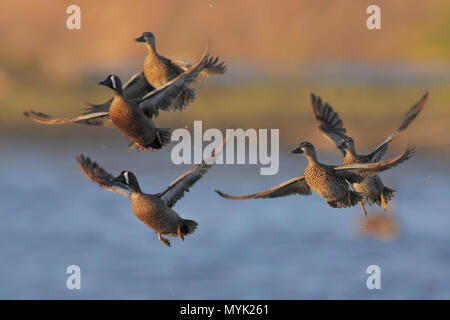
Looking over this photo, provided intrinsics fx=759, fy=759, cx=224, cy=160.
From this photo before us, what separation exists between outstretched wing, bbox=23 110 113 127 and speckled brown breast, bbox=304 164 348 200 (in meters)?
2.36

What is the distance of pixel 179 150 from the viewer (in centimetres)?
885

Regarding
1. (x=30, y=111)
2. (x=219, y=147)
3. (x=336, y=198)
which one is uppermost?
(x=30, y=111)

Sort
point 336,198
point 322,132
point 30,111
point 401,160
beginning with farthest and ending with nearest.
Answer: point 322,132
point 30,111
point 336,198
point 401,160

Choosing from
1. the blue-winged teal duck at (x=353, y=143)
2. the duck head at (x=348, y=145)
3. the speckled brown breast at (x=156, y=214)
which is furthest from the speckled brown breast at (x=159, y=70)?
the duck head at (x=348, y=145)

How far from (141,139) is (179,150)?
2.26ft

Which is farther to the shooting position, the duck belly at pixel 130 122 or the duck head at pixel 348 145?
the duck head at pixel 348 145

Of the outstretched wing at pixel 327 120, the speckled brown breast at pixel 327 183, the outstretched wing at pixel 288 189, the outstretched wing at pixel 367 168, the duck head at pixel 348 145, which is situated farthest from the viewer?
the outstretched wing at pixel 327 120

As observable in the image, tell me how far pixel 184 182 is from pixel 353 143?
6.99ft

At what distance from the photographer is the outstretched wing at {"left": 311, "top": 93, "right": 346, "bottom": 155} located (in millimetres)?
9762

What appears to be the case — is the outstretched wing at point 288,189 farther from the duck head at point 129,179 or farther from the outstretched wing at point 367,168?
the duck head at point 129,179

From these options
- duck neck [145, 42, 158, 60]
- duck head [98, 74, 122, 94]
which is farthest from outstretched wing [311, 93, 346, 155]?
duck head [98, 74, 122, 94]

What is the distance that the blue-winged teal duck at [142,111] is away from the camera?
8.18 meters

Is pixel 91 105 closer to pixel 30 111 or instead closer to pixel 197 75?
pixel 30 111

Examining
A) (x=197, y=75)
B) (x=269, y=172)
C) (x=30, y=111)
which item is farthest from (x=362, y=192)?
(x=30, y=111)
